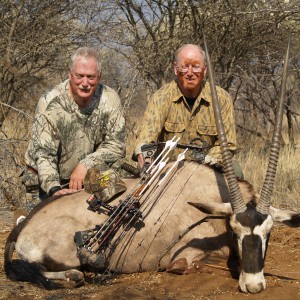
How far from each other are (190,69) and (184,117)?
447mm

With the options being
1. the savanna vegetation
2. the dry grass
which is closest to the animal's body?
the dry grass

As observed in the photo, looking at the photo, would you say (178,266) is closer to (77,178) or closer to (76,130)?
(77,178)

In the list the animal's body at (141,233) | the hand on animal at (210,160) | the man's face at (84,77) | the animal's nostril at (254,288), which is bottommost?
the animal's nostril at (254,288)

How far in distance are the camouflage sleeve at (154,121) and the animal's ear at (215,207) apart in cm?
134

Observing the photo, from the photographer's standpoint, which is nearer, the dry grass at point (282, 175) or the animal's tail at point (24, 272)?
the animal's tail at point (24, 272)

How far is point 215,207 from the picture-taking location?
183 inches

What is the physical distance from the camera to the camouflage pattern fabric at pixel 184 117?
5945 mm

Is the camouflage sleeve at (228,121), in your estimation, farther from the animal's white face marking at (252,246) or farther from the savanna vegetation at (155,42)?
the savanna vegetation at (155,42)

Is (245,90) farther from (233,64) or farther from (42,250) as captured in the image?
(42,250)

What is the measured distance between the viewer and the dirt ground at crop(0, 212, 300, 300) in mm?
4234

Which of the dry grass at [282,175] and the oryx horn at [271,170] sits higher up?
the oryx horn at [271,170]

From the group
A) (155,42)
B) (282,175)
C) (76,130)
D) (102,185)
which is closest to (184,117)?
(76,130)

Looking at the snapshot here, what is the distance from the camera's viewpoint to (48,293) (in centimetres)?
436

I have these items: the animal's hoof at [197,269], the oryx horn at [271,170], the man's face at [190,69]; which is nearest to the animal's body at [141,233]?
the animal's hoof at [197,269]
